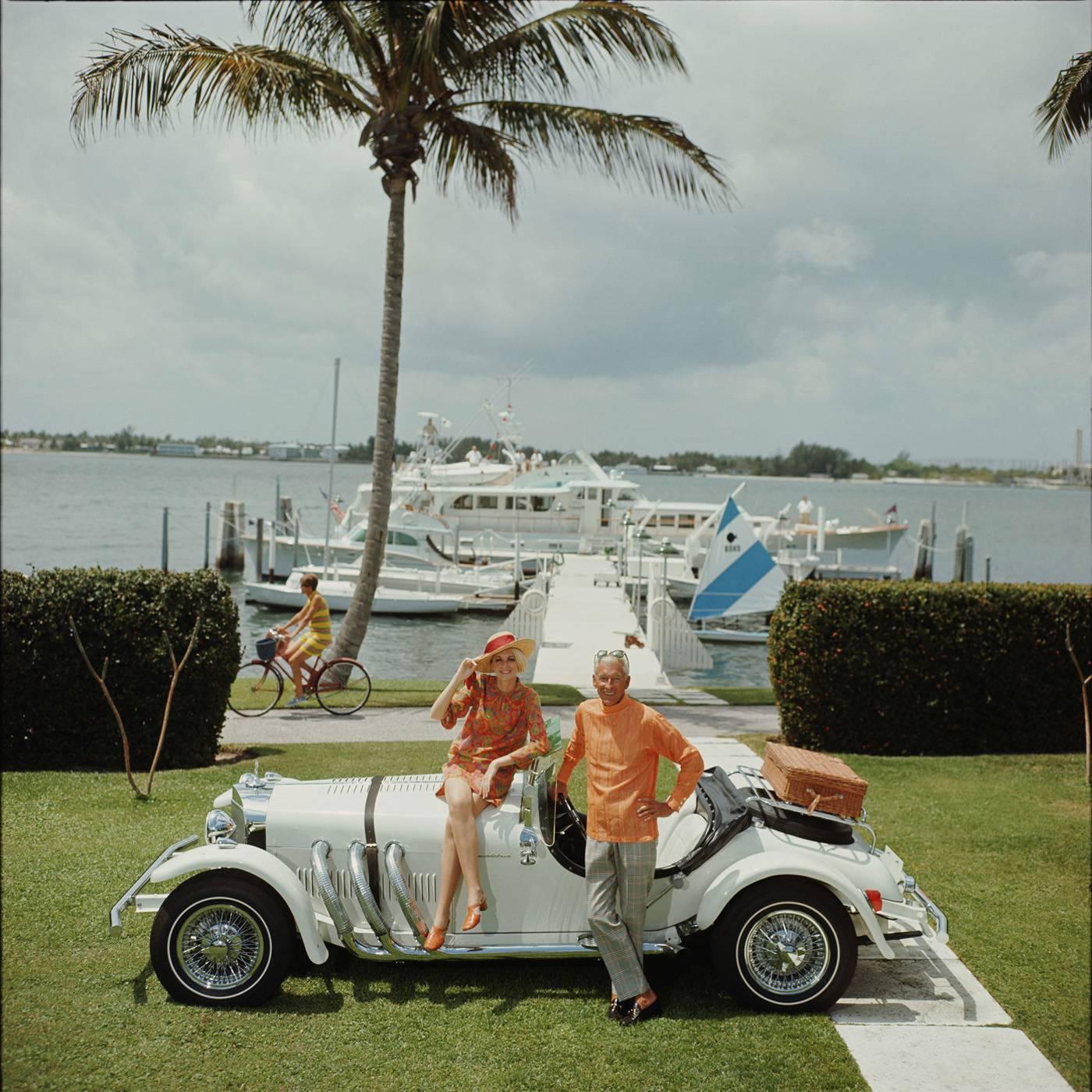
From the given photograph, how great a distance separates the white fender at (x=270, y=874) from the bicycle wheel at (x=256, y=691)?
22.2 ft

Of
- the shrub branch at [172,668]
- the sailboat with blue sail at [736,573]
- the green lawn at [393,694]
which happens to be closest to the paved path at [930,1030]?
the shrub branch at [172,668]

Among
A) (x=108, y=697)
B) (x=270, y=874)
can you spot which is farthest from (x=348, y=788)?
(x=108, y=697)

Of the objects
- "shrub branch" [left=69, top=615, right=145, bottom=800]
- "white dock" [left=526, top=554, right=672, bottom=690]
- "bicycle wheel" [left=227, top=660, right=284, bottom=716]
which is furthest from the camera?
"white dock" [left=526, top=554, right=672, bottom=690]

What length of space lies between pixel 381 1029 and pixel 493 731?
1.30 m

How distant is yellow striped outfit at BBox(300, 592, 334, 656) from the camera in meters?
11.8

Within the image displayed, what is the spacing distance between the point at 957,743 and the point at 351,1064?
6892 millimetres

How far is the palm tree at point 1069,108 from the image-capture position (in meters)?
2.60

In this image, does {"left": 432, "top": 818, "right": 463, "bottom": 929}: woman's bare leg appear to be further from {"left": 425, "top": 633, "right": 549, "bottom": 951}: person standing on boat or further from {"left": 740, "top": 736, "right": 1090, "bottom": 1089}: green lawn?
{"left": 740, "top": 736, "right": 1090, "bottom": 1089}: green lawn

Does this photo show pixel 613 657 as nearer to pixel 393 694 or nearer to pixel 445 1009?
pixel 445 1009

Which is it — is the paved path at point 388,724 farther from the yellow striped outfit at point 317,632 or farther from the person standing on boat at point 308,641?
the yellow striped outfit at point 317,632

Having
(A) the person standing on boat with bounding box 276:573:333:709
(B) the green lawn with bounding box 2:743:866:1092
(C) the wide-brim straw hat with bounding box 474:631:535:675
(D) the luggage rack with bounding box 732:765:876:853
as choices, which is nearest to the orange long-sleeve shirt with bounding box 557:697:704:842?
(D) the luggage rack with bounding box 732:765:876:853

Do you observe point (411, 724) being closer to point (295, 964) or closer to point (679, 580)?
point (295, 964)

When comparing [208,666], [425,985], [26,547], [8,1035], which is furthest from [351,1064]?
[26,547]

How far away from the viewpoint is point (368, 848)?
176 inches
